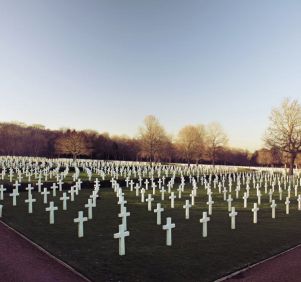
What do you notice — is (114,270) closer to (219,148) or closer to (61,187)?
(61,187)

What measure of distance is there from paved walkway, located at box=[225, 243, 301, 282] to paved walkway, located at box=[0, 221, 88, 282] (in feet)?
10.1

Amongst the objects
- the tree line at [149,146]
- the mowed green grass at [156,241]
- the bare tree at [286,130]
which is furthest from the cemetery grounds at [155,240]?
the tree line at [149,146]

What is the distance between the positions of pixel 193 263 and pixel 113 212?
6836mm

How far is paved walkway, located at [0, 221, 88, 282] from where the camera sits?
255 inches

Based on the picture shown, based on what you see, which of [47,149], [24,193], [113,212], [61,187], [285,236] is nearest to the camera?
[285,236]

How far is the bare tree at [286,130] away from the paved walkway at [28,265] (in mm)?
37624

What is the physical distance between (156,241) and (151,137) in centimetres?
5396

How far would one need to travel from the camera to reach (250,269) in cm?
730

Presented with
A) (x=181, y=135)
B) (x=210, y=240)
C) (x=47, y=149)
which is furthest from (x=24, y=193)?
(x=47, y=149)

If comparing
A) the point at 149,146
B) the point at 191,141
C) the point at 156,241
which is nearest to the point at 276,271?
the point at 156,241

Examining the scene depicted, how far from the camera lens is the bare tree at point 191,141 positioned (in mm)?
67200

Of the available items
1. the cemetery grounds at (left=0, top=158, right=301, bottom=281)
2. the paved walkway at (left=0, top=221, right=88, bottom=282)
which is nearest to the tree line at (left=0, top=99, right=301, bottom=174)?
the cemetery grounds at (left=0, top=158, right=301, bottom=281)

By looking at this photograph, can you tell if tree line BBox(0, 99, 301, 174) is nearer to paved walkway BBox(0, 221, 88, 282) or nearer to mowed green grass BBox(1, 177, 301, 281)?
mowed green grass BBox(1, 177, 301, 281)

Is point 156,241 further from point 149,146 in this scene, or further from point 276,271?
point 149,146
